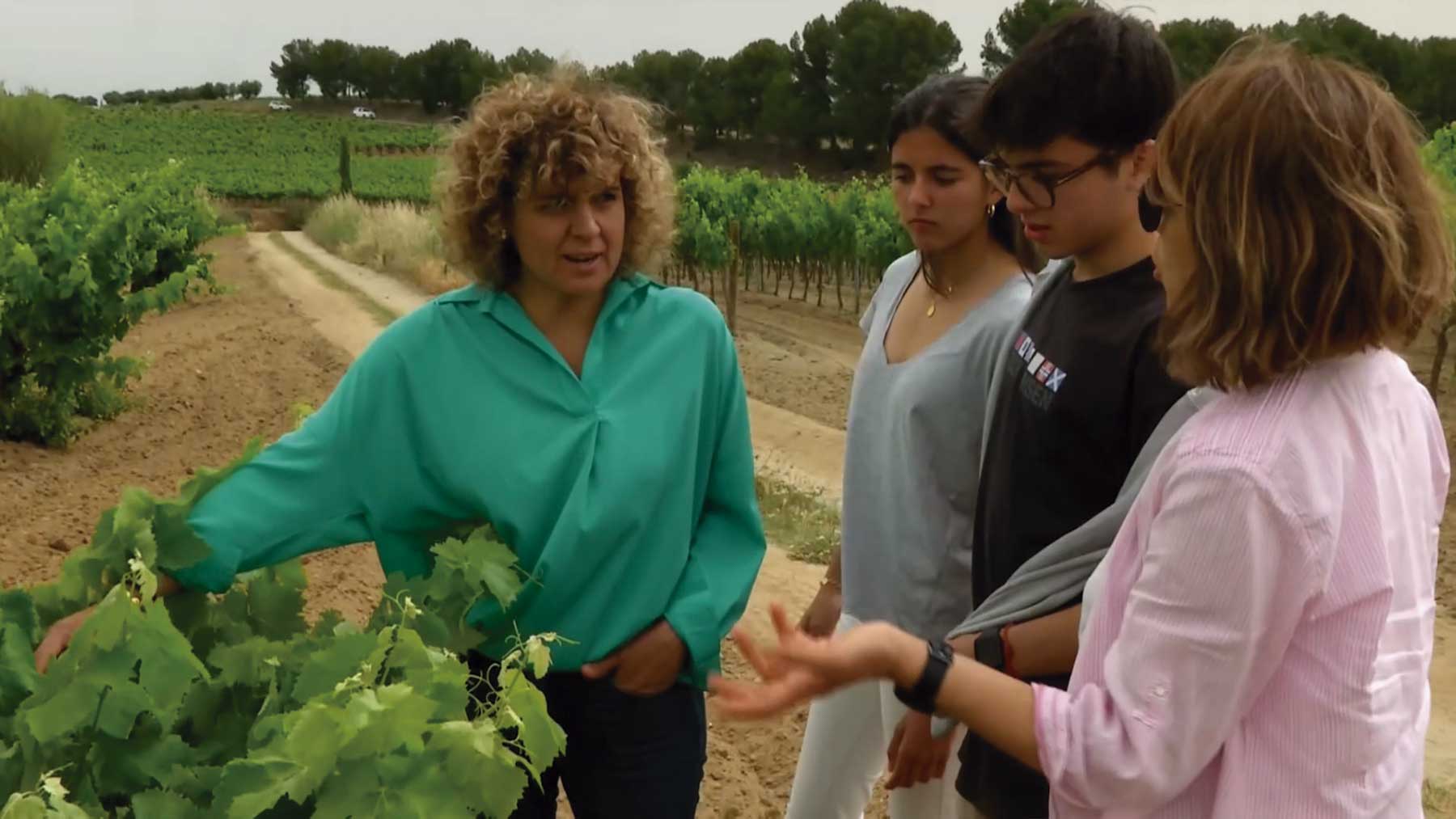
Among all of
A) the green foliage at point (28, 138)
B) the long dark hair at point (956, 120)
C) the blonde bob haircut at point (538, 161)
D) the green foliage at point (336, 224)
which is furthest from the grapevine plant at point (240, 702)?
the green foliage at point (336, 224)

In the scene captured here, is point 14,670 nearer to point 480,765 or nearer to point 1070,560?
point 480,765

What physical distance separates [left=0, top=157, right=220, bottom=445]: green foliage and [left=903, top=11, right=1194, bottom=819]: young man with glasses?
701 centimetres

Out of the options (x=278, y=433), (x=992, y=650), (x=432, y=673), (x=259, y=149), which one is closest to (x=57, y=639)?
(x=432, y=673)

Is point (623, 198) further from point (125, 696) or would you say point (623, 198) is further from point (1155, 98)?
point (125, 696)

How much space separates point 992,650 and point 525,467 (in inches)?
28.1

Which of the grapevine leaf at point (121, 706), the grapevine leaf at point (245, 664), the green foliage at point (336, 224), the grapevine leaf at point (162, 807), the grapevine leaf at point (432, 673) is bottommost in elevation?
the green foliage at point (336, 224)

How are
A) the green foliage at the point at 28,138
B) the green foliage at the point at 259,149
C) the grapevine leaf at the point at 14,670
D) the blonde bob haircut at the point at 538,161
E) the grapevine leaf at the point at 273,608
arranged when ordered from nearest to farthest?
the grapevine leaf at the point at 14,670 < the grapevine leaf at the point at 273,608 < the blonde bob haircut at the point at 538,161 < the green foliage at the point at 28,138 < the green foliage at the point at 259,149

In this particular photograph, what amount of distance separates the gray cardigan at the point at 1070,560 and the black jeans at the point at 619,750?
53 centimetres

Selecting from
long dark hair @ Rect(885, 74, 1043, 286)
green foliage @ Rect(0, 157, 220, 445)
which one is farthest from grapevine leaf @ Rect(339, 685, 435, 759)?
green foliage @ Rect(0, 157, 220, 445)

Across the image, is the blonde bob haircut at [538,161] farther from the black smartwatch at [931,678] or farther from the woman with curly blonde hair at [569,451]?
the black smartwatch at [931,678]

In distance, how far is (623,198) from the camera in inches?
81.5

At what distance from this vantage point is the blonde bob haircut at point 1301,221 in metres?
1.13

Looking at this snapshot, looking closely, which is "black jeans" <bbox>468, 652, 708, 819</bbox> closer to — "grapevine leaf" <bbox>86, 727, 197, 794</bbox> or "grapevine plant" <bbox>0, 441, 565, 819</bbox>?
"grapevine plant" <bbox>0, 441, 565, 819</bbox>

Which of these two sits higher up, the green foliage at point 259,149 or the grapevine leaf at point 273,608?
the grapevine leaf at point 273,608
